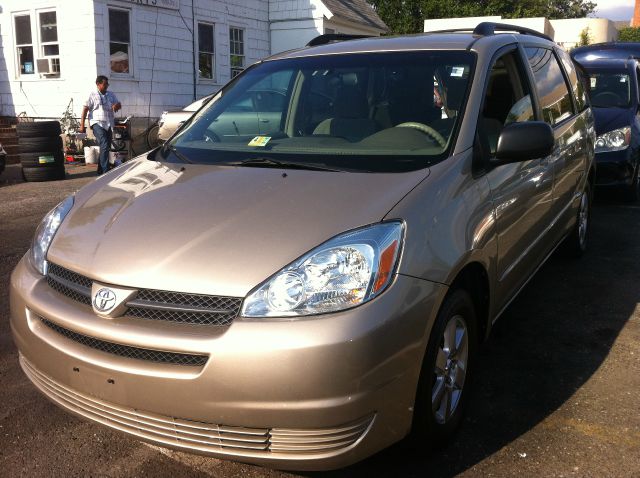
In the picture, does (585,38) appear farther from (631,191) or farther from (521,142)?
(521,142)

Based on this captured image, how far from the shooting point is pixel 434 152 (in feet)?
10.3

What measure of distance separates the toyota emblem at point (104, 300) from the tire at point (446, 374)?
1.21 meters

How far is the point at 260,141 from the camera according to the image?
3.64 metres

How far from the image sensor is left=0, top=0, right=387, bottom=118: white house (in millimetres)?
13664

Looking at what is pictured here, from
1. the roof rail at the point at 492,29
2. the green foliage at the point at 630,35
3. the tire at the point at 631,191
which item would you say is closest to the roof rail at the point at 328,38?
the roof rail at the point at 492,29

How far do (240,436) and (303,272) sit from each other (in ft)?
2.04

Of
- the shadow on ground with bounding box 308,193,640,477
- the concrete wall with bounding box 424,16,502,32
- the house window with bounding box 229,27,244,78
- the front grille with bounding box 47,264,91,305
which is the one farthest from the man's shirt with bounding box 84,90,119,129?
the concrete wall with bounding box 424,16,502,32

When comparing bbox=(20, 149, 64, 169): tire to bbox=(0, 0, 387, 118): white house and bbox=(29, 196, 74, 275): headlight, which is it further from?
bbox=(29, 196, 74, 275): headlight

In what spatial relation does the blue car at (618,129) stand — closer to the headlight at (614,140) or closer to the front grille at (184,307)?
the headlight at (614,140)

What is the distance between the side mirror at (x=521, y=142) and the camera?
324 centimetres

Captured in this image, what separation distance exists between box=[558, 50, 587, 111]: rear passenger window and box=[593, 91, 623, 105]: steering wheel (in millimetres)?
3636

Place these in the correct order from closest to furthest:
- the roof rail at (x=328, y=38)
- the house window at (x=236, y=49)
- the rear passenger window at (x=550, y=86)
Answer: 1. the rear passenger window at (x=550, y=86)
2. the roof rail at (x=328, y=38)
3. the house window at (x=236, y=49)

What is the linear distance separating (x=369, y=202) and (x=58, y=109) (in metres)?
13.3

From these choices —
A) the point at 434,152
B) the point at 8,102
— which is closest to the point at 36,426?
the point at 434,152
